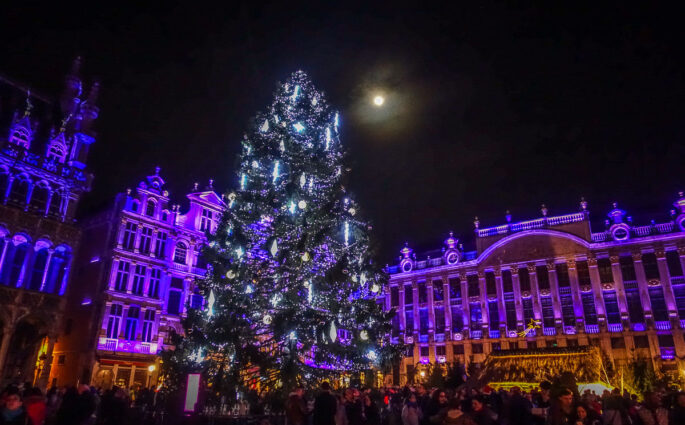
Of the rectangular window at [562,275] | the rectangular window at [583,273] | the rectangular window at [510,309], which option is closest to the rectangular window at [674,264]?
the rectangular window at [583,273]

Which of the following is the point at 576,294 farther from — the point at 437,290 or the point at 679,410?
the point at 679,410

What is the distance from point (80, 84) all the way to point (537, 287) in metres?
42.6

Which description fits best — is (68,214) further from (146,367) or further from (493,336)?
(493,336)

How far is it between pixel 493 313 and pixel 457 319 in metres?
3.75

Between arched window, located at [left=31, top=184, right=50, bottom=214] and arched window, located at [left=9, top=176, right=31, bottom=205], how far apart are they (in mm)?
451

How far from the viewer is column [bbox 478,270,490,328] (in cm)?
4416

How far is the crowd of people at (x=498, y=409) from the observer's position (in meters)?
6.99

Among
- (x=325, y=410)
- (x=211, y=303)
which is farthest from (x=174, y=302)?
(x=325, y=410)

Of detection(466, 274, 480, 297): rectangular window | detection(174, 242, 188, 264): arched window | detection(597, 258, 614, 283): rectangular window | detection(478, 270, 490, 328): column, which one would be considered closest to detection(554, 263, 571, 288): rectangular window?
detection(597, 258, 614, 283): rectangular window

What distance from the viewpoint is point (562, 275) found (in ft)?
140

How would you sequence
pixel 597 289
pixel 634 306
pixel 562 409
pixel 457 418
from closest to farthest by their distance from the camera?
pixel 457 418 < pixel 562 409 < pixel 634 306 < pixel 597 289

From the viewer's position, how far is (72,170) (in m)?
28.9

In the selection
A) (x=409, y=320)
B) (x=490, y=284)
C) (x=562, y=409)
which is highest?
(x=490, y=284)

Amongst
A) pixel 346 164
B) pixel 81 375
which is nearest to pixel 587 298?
pixel 346 164
